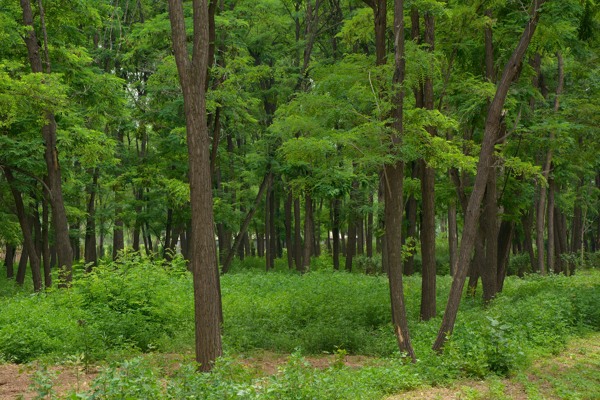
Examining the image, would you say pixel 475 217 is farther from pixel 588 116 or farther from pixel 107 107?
pixel 107 107

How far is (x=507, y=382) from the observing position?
10062 millimetres

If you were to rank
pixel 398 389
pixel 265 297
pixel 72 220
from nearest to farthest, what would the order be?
pixel 398 389, pixel 265 297, pixel 72 220

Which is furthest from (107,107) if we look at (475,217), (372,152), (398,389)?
(398,389)

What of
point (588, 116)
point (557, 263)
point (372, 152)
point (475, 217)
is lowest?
point (557, 263)

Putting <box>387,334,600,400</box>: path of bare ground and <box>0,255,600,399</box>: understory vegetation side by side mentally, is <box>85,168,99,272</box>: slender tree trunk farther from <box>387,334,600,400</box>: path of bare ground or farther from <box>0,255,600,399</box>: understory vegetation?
<box>387,334,600,400</box>: path of bare ground

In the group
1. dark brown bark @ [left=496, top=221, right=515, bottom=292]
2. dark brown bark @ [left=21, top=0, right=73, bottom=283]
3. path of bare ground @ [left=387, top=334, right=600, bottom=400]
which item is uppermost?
dark brown bark @ [left=21, top=0, right=73, bottom=283]

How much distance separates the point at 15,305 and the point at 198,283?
22.1ft

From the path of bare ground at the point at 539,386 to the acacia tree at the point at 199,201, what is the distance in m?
3.23

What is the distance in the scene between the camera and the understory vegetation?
7.74 m

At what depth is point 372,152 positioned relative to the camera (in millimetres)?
11922

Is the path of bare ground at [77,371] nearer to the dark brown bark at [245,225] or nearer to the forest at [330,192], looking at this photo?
the forest at [330,192]

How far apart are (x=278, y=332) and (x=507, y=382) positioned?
6318mm

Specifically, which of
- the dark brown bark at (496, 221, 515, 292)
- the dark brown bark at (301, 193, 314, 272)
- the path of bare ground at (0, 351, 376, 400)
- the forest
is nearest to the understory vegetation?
the forest

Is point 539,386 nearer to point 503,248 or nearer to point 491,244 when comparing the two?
point 491,244
